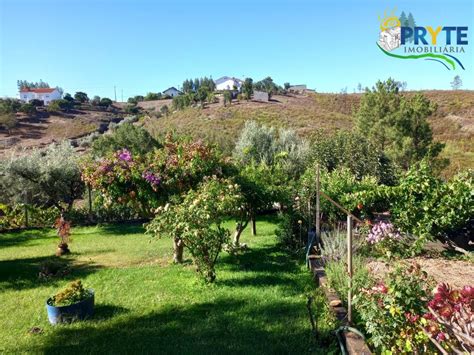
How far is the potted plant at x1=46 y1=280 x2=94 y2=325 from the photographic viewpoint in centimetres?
468

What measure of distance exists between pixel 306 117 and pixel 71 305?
44.9 meters

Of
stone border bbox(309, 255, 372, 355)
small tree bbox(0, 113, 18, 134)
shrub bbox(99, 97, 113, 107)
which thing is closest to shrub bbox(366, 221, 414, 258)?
stone border bbox(309, 255, 372, 355)

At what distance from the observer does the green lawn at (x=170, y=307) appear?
4078mm

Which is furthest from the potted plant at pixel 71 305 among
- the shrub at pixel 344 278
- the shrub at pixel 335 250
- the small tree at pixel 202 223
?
the shrub at pixel 335 250

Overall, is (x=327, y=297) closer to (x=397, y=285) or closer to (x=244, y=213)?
(x=397, y=285)

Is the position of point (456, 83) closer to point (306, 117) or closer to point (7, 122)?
point (306, 117)

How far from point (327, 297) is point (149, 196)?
431 centimetres

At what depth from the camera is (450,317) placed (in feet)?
8.88

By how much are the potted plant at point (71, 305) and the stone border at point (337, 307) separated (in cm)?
316

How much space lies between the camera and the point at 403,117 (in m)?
18.8

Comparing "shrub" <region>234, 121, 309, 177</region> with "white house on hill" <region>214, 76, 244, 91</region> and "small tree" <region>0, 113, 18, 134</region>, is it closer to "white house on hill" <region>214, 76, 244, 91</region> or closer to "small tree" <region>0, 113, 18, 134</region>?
"small tree" <region>0, 113, 18, 134</region>

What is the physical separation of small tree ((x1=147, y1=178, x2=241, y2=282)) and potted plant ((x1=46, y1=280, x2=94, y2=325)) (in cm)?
147

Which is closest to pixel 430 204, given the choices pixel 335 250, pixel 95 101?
pixel 335 250

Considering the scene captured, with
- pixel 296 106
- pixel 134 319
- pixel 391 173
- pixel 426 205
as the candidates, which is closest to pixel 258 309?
pixel 134 319
